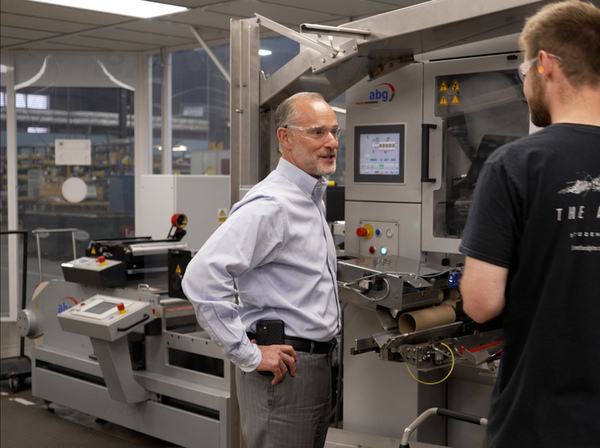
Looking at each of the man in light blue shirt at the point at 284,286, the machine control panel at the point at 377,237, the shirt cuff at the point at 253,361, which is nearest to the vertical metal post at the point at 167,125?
the machine control panel at the point at 377,237

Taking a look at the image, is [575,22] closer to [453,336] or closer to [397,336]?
[397,336]

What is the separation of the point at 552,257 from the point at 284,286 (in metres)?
0.98

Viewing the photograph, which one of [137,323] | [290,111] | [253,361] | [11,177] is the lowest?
[137,323]

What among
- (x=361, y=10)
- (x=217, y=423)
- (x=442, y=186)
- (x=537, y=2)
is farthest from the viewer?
(x=361, y=10)

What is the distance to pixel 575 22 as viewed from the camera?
1.21 m

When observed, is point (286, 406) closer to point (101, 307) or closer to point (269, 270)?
point (269, 270)

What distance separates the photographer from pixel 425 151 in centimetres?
295

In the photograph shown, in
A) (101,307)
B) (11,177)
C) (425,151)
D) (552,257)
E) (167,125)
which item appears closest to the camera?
(552,257)

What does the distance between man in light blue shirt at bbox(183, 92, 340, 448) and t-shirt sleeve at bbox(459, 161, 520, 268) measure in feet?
2.83

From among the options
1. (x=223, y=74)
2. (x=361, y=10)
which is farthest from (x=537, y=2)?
(x=223, y=74)

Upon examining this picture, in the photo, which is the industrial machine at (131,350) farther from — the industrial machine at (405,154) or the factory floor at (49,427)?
the industrial machine at (405,154)

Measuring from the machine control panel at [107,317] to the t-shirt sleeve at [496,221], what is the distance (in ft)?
8.96

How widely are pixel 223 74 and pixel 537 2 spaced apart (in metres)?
4.14

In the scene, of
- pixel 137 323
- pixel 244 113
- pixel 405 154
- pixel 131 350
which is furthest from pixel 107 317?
pixel 405 154
